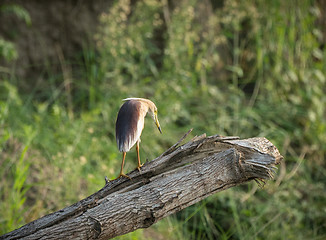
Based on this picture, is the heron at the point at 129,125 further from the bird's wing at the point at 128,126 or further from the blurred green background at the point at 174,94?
the blurred green background at the point at 174,94

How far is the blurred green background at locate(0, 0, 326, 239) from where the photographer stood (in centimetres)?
345

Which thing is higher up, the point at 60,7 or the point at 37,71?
the point at 60,7

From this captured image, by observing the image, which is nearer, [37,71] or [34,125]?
[34,125]

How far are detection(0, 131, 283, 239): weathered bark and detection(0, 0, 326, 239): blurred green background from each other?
3.80ft

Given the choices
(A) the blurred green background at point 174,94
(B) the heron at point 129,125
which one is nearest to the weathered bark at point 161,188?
(B) the heron at point 129,125

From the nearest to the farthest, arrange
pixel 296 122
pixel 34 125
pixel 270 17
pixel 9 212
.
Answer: pixel 9 212, pixel 34 125, pixel 296 122, pixel 270 17

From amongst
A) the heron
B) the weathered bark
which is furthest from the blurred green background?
the heron

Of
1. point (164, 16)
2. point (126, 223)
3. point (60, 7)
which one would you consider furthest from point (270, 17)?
point (126, 223)

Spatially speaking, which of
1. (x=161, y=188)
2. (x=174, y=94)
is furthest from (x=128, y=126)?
(x=174, y=94)

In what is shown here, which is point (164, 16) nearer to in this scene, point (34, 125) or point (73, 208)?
point (34, 125)

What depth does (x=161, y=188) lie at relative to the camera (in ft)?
6.02

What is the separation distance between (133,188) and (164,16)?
11.6 ft

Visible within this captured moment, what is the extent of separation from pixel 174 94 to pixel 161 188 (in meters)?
2.64

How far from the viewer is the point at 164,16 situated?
5.09 meters
